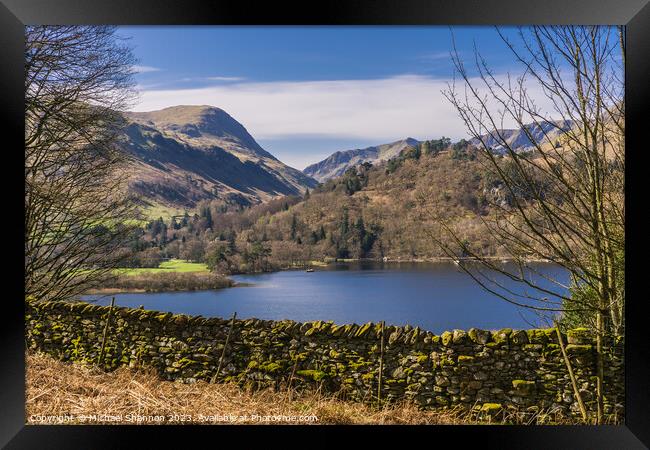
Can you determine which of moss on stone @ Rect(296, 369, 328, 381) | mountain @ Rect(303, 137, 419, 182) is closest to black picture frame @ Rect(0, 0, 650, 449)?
moss on stone @ Rect(296, 369, 328, 381)

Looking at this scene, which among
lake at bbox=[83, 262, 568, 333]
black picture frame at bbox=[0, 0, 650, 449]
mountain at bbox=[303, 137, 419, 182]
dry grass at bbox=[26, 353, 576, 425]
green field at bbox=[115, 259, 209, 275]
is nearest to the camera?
black picture frame at bbox=[0, 0, 650, 449]

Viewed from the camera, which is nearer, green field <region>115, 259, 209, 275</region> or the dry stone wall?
the dry stone wall

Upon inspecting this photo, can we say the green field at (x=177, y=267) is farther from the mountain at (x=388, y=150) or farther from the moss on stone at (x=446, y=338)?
the moss on stone at (x=446, y=338)

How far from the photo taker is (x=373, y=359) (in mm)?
4512

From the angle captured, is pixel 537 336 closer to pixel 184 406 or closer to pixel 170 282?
pixel 184 406

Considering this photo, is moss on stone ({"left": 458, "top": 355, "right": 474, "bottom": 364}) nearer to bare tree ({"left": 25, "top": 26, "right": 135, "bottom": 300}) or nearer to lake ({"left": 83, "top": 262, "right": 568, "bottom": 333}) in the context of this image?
bare tree ({"left": 25, "top": 26, "right": 135, "bottom": 300})

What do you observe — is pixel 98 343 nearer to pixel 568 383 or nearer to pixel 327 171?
pixel 568 383

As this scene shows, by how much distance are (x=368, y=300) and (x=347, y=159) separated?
16.4 m

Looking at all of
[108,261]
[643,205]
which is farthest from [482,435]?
[108,261]

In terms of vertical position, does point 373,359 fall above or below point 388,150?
below

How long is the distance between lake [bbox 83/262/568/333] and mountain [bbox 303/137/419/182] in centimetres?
928

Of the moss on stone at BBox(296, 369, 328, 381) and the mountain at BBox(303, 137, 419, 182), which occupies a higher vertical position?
the mountain at BBox(303, 137, 419, 182)

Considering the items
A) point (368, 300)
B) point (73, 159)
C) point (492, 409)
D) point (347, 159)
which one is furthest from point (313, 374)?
point (347, 159)

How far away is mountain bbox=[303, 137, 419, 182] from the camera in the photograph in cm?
3625
